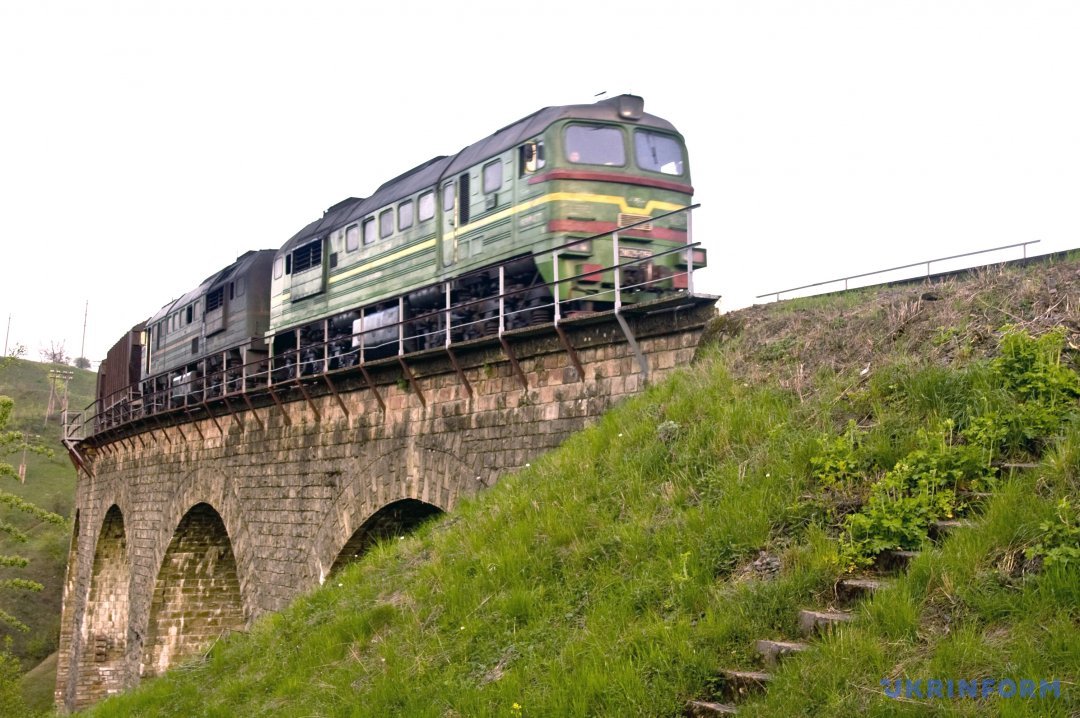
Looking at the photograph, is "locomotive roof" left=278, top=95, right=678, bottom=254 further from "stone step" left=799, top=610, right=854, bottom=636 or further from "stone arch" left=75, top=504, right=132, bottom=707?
"stone arch" left=75, top=504, right=132, bottom=707

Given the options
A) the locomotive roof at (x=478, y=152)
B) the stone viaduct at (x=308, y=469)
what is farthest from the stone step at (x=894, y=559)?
the locomotive roof at (x=478, y=152)

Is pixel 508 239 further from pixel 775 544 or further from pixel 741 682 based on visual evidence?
pixel 741 682

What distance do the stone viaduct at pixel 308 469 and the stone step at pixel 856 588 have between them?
3864 millimetres

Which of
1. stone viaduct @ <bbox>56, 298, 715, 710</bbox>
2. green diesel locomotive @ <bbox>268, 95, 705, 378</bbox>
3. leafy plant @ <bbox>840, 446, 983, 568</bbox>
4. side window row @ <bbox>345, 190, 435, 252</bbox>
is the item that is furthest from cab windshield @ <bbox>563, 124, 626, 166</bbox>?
leafy plant @ <bbox>840, 446, 983, 568</bbox>

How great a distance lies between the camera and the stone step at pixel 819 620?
503 centimetres

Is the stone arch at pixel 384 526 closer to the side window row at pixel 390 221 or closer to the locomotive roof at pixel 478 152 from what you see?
the side window row at pixel 390 221

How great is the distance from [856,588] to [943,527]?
62 cm

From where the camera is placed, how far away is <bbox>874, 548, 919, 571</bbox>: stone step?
525cm

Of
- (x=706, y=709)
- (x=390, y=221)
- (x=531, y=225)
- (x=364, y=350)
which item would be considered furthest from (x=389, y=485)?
(x=706, y=709)

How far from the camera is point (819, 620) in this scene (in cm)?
512

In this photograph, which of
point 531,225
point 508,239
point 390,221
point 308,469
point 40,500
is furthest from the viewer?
point 40,500

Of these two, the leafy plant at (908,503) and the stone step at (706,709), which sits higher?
the leafy plant at (908,503)

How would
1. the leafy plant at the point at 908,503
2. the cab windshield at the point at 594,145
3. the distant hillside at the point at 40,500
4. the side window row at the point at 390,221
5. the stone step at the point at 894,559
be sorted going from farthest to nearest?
the distant hillside at the point at 40,500 < the side window row at the point at 390,221 < the cab windshield at the point at 594,145 < the leafy plant at the point at 908,503 < the stone step at the point at 894,559

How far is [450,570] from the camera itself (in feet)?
26.9
